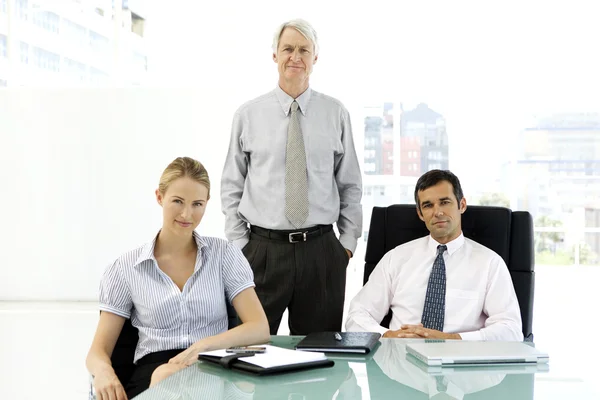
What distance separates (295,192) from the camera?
278cm

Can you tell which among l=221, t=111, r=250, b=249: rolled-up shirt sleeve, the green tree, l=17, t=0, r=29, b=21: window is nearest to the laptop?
l=221, t=111, r=250, b=249: rolled-up shirt sleeve

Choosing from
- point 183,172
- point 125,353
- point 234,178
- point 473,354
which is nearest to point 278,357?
point 473,354

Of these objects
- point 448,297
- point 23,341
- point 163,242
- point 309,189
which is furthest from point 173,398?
point 23,341

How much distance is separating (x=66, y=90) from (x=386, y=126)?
11.5ft

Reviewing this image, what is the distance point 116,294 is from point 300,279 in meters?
0.95

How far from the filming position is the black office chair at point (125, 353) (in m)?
1.96

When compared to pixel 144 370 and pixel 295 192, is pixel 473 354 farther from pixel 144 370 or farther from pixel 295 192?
pixel 295 192

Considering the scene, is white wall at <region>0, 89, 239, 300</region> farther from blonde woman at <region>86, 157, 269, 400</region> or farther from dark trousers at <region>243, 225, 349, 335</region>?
blonde woman at <region>86, 157, 269, 400</region>

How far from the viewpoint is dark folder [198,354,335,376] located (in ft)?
4.95

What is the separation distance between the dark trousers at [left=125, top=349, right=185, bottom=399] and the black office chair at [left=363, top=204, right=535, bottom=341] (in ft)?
3.02

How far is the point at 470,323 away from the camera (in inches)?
95.2

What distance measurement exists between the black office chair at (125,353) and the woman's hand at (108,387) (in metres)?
0.15

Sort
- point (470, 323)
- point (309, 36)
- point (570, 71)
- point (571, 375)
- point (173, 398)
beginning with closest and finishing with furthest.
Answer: point (173, 398), point (571, 375), point (470, 323), point (309, 36), point (570, 71)

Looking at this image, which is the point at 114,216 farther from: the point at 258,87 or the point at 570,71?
the point at 570,71
